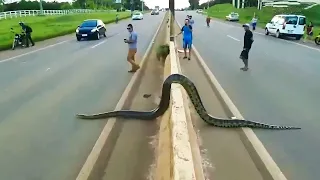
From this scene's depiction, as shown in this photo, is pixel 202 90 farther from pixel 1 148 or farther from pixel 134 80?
pixel 1 148

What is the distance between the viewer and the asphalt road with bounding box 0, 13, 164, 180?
20.0 feet

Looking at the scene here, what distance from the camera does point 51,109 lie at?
9.34 m

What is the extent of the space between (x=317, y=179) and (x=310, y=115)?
3.34 m

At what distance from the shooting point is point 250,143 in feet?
22.7

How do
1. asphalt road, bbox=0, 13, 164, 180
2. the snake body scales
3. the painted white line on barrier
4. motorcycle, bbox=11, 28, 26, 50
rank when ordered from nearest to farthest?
the painted white line on barrier
asphalt road, bbox=0, 13, 164, 180
the snake body scales
motorcycle, bbox=11, 28, 26, 50

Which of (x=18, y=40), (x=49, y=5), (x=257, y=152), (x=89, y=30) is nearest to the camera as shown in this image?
(x=257, y=152)

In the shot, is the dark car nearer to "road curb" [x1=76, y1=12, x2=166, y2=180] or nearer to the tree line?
"road curb" [x1=76, y1=12, x2=166, y2=180]

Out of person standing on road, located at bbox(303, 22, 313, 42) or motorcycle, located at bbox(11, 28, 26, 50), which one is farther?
person standing on road, located at bbox(303, 22, 313, 42)

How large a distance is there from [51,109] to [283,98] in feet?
19.3

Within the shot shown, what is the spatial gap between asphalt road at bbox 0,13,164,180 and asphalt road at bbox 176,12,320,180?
3.22 meters

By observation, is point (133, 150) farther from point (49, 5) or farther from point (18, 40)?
point (49, 5)

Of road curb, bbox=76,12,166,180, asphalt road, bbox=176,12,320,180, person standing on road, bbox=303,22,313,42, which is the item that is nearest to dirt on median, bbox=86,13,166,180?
road curb, bbox=76,12,166,180

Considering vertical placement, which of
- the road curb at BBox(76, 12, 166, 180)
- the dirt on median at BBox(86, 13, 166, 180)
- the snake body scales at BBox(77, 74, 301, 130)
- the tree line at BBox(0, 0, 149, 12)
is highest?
the tree line at BBox(0, 0, 149, 12)

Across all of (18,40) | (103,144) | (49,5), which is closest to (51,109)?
(103,144)
